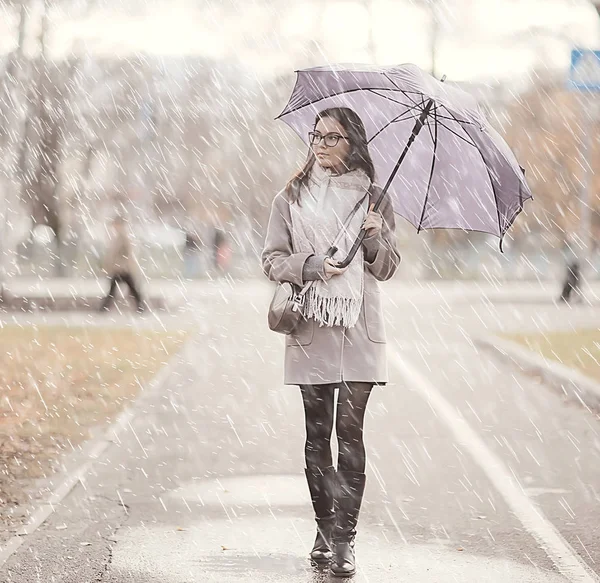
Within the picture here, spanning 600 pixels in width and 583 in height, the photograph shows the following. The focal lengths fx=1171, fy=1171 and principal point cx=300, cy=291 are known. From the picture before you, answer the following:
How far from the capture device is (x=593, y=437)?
916 centimetres

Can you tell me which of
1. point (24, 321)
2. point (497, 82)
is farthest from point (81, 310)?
point (497, 82)

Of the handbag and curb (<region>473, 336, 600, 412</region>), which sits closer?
the handbag

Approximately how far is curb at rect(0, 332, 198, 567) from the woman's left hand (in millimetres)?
2200

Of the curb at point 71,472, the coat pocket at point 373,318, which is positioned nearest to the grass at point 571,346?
the curb at point 71,472

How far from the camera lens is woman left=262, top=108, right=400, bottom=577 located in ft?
16.5

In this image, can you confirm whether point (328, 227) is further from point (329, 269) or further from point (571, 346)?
point (571, 346)

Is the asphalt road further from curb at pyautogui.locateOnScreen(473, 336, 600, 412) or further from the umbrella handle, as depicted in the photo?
the umbrella handle

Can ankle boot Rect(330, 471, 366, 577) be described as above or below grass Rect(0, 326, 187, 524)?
above

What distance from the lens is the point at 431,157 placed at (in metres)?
5.64

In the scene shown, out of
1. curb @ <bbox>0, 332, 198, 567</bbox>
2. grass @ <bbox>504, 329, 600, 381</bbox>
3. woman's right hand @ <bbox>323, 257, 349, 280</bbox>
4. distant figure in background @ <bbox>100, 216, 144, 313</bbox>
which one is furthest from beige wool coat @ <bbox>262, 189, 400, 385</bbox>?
distant figure in background @ <bbox>100, 216, 144, 313</bbox>

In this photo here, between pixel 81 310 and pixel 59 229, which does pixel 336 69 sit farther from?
pixel 59 229

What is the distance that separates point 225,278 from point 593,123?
19.8 metres

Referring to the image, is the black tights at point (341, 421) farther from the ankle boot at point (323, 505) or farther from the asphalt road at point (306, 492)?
the asphalt road at point (306, 492)

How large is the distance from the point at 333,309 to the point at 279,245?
37 centimetres
